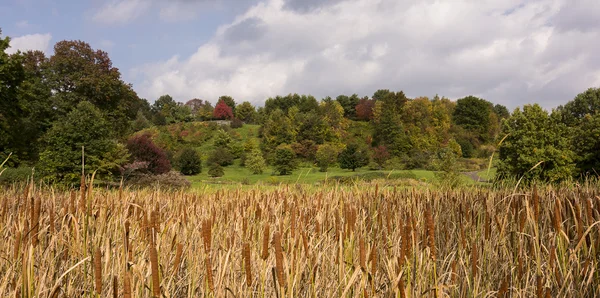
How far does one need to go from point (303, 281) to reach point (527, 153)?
789 inches

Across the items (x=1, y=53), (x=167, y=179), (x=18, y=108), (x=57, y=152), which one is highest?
(x=1, y=53)

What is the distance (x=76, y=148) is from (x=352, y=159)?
24.7 m

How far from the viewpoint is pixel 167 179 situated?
17109 millimetres

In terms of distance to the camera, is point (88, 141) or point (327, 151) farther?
point (327, 151)

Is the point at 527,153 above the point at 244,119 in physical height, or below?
below

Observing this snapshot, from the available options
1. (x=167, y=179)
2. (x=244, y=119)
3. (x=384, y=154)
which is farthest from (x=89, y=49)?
(x=244, y=119)

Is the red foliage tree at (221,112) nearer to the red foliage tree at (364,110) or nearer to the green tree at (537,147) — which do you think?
the red foliage tree at (364,110)

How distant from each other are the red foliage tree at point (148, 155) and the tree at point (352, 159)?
19781 mm

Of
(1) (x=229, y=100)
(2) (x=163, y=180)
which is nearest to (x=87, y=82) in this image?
(2) (x=163, y=180)

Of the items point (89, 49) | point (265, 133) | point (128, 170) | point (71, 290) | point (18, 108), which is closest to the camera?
point (71, 290)

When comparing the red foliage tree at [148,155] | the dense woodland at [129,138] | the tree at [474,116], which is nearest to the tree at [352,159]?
the dense woodland at [129,138]

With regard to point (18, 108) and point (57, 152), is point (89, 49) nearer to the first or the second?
point (18, 108)

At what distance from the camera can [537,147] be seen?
64.1ft

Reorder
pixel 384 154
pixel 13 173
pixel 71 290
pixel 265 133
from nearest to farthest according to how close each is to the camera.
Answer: pixel 71 290
pixel 13 173
pixel 384 154
pixel 265 133
